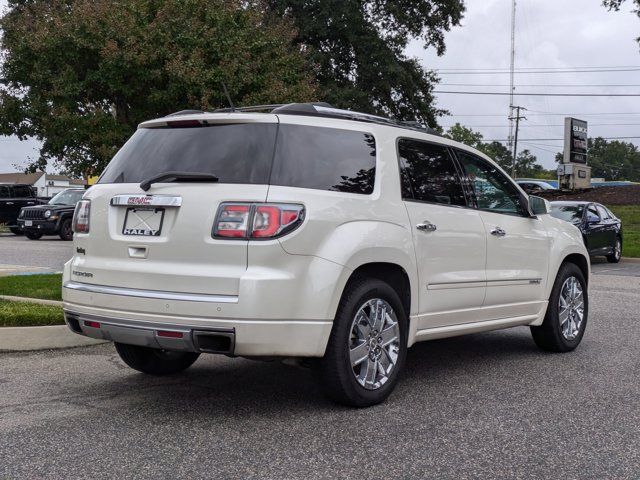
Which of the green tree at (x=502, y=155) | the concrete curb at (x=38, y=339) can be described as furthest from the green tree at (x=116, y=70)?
the green tree at (x=502, y=155)

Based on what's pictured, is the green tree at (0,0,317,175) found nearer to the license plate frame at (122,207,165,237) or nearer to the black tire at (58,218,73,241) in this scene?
the black tire at (58,218,73,241)

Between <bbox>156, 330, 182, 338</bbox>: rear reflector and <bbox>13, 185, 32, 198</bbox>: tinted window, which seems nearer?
<bbox>156, 330, 182, 338</bbox>: rear reflector

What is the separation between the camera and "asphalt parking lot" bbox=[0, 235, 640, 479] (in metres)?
4.07

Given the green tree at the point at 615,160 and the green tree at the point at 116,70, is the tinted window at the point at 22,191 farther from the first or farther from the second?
the green tree at the point at 615,160

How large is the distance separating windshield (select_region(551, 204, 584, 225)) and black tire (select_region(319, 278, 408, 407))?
14.3 m

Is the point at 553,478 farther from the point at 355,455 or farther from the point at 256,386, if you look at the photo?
the point at 256,386

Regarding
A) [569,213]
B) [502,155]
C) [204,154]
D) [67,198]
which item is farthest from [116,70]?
[502,155]

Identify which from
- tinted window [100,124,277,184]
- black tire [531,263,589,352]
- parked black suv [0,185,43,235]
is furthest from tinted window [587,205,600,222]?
parked black suv [0,185,43,235]

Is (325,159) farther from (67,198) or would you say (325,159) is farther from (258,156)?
(67,198)

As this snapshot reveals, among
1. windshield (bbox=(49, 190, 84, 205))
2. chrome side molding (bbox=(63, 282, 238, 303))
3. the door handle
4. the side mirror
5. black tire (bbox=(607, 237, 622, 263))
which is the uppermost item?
the side mirror

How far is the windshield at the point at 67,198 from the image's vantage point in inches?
1110

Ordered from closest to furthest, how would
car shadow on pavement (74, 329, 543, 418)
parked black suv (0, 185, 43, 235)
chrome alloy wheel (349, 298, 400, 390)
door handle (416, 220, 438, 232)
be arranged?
chrome alloy wheel (349, 298, 400, 390), car shadow on pavement (74, 329, 543, 418), door handle (416, 220, 438, 232), parked black suv (0, 185, 43, 235)

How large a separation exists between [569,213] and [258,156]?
15.4m

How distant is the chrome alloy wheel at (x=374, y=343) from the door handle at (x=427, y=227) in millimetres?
639
